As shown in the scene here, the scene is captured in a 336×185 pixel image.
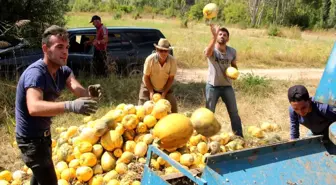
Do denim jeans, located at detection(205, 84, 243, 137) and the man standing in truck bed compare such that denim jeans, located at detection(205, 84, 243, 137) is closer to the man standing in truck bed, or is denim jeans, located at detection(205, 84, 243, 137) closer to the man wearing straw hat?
the man wearing straw hat

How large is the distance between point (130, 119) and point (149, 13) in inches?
1841

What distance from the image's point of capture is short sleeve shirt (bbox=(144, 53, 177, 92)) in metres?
5.06

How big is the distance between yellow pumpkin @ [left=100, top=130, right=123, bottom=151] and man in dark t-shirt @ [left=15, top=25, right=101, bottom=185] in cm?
66

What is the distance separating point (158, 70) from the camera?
5.10m

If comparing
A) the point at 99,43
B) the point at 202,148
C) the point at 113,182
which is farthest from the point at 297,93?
the point at 99,43

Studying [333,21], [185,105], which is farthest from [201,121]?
[333,21]

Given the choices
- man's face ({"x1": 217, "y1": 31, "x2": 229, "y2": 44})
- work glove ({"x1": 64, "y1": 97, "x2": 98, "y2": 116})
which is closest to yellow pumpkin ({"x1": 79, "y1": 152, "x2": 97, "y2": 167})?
work glove ({"x1": 64, "y1": 97, "x2": 98, "y2": 116})

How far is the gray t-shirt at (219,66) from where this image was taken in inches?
211

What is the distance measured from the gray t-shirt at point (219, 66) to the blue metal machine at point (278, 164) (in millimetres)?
2435

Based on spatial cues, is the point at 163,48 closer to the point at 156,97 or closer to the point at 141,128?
the point at 156,97

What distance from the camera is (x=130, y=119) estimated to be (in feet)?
13.2

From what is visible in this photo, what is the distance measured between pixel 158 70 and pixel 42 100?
2499mm

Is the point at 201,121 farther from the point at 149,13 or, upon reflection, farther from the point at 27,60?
the point at 149,13

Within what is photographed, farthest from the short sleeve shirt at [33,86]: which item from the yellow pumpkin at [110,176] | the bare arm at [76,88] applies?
the yellow pumpkin at [110,176]
